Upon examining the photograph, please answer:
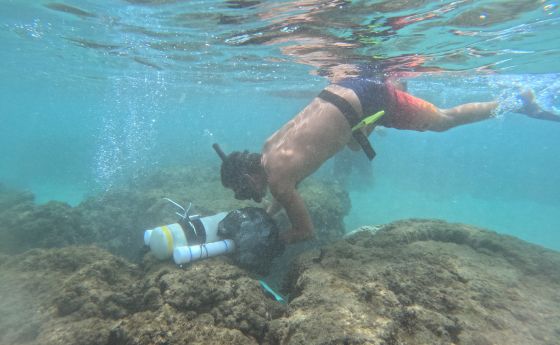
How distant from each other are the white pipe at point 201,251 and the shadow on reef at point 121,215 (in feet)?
4.11

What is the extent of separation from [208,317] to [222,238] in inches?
69.8

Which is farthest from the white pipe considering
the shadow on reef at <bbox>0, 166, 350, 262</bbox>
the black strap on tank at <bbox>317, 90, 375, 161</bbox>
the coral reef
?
the black strap on tank at <bbox>317, 90, 375, 161</bbox>

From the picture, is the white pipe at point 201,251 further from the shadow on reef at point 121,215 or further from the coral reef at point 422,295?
the shadow on reef at point 121,215

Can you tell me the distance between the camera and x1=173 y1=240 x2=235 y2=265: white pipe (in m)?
4.36

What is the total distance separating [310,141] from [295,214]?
1.16 meters

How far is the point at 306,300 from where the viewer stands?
3.35 meters

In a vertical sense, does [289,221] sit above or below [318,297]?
below

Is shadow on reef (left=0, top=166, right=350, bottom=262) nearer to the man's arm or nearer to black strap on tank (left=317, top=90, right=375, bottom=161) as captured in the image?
the man's arm

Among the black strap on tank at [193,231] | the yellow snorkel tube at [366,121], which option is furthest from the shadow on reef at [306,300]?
the yellow snorkel tube at [366,121]

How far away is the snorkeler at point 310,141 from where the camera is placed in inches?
195

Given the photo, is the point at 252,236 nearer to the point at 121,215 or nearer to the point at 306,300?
the point at 306,300

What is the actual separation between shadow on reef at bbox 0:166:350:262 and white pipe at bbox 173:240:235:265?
4.11 feet

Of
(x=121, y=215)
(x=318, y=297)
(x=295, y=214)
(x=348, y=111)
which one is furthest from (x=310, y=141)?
(x=121, y=215)

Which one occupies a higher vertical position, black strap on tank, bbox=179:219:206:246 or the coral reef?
black strap on tank, bbox=179:219:206:246
